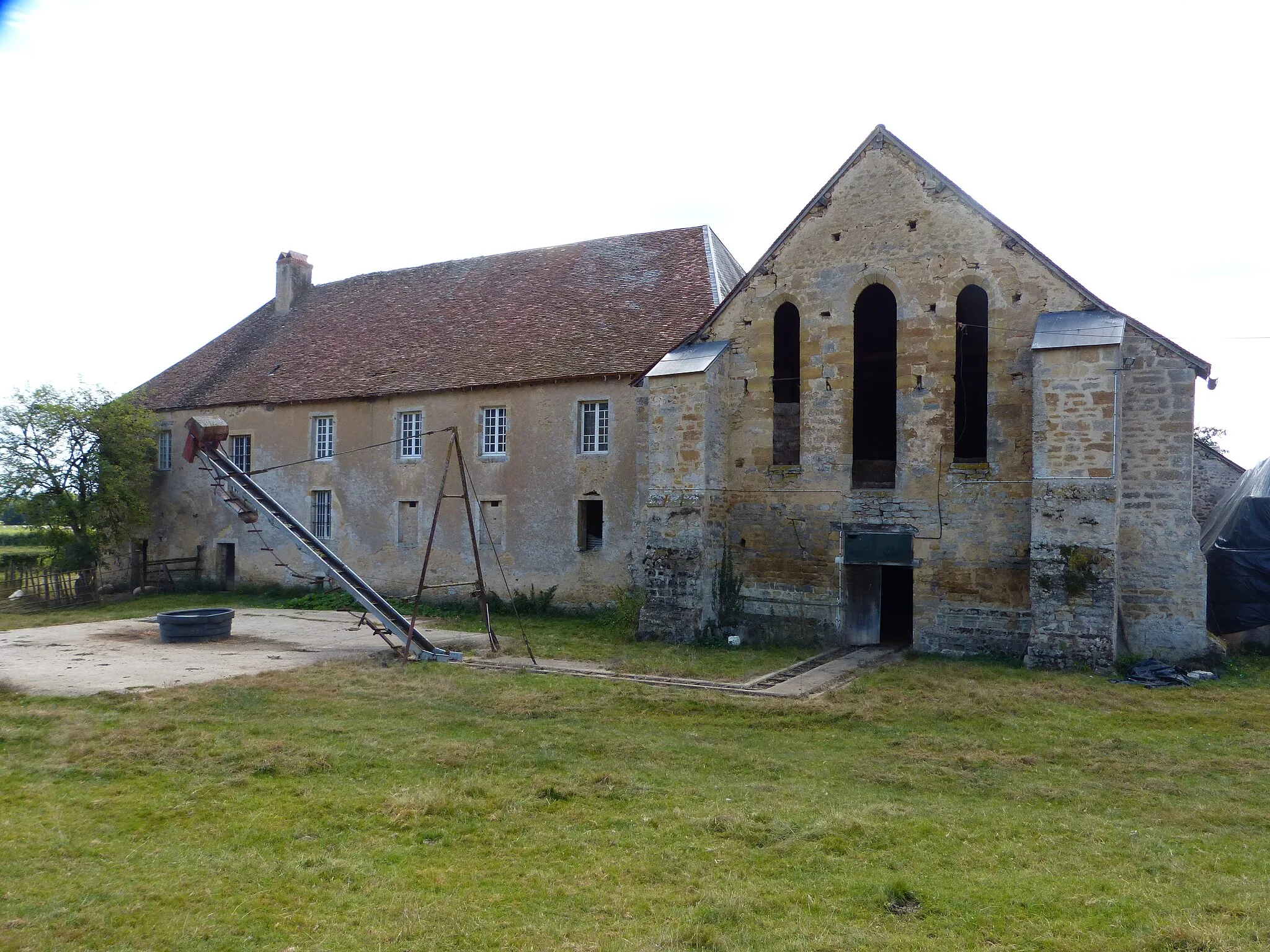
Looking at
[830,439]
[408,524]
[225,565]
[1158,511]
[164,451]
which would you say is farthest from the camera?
[164,451]

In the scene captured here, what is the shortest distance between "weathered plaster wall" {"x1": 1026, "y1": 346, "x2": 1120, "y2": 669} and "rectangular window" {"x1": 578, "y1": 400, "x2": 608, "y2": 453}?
30.4 ft

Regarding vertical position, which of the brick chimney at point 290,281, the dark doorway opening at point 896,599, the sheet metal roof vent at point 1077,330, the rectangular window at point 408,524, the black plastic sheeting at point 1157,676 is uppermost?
the brick chimney at point 290,281

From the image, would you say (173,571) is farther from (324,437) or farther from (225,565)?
(324,437)

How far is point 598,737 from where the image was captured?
9.52 metres

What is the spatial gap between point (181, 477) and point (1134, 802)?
26.8 meters

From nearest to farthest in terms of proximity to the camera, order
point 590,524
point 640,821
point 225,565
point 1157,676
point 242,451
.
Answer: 1. point 640,821
2. point 1157,676
3. point 590,524
4. point 242,451
5. point 225,565

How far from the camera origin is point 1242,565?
46.2ft

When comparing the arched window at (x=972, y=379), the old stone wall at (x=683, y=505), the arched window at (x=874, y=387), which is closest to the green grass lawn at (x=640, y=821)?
the old stone wall at (x=683, y=505)

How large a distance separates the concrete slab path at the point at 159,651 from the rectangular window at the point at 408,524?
2.75 meters

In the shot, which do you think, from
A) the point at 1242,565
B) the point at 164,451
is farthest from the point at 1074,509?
the point at 164,451

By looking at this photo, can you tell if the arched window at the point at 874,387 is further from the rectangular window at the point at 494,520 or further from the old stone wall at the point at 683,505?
the rectangular window at the point at 494,520

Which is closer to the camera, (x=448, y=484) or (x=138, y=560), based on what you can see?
(x=448, y=484)

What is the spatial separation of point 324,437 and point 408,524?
389 cm

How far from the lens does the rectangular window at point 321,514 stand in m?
23.8
